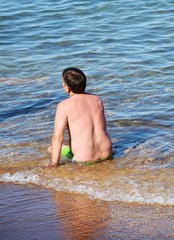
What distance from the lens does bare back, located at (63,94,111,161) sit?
253 inches

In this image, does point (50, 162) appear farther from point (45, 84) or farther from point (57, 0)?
point (57, 0)

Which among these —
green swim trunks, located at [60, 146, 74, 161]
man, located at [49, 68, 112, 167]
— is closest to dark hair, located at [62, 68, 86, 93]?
man, located at [49, 68, 112, 167]

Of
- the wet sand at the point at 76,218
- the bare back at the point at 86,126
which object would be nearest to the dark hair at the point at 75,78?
the bare back at the point at 86,126

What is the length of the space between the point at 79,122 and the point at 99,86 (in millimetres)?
3379

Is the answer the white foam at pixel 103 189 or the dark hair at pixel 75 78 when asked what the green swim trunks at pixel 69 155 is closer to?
the white foam at pixel 103 189

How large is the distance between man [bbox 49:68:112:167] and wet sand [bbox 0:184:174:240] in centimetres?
84

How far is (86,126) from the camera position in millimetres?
6453

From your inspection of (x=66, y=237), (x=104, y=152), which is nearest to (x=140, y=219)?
(x=66, y=237)

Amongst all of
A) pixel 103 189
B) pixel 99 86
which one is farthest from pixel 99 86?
pixel 103 189

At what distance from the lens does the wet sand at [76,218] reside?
4727 millimetres

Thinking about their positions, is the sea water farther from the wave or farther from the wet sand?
the wet sand

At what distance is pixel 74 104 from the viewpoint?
6.42 metres

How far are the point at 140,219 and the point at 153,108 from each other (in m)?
3.70

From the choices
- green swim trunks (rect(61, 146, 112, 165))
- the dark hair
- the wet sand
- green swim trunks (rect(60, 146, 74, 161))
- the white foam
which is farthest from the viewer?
green swim trunks (rect(60, 146, 74, 161))
